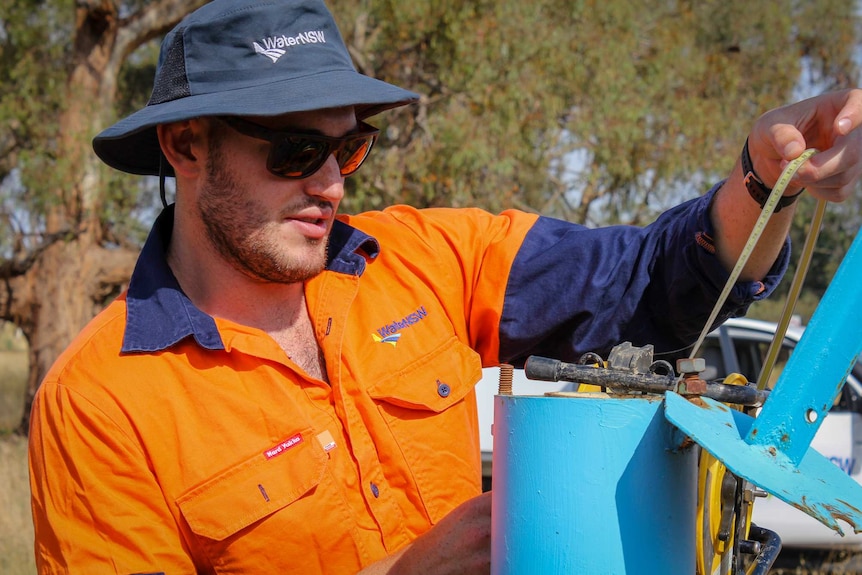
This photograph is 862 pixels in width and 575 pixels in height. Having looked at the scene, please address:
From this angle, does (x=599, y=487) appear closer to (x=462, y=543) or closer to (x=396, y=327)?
(x=462, y=543)

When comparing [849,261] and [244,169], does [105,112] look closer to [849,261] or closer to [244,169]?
[244,169]

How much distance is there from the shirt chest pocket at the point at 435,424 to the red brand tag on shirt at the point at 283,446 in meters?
0.20

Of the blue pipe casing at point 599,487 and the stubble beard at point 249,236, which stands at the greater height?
the stubble beard at point 249,236

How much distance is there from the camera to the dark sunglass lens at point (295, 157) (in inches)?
85.2

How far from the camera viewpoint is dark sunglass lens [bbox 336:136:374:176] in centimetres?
230

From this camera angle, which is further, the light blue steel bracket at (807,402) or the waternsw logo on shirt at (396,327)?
the waternsw logo on shirt at (396,327)

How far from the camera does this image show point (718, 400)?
56.2 inches

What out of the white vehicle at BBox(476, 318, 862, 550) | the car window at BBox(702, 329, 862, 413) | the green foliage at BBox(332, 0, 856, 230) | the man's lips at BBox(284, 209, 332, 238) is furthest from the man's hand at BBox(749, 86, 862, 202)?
the green foliage at BBox(332, 0, 856, 230)

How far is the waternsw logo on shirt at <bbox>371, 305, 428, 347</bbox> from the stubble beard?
218 mm

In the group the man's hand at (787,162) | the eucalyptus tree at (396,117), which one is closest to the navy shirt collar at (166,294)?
the man's hand at (787,162)

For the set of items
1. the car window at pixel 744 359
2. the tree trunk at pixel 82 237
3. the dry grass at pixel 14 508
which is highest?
the tree trunk at pixel 82 237

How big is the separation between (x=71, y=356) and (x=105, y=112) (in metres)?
8.06

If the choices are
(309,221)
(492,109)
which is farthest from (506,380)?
(492,109)

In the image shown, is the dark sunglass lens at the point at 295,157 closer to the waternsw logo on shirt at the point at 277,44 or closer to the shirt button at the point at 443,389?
the waternsw logo on shirt at the point at 277,44
